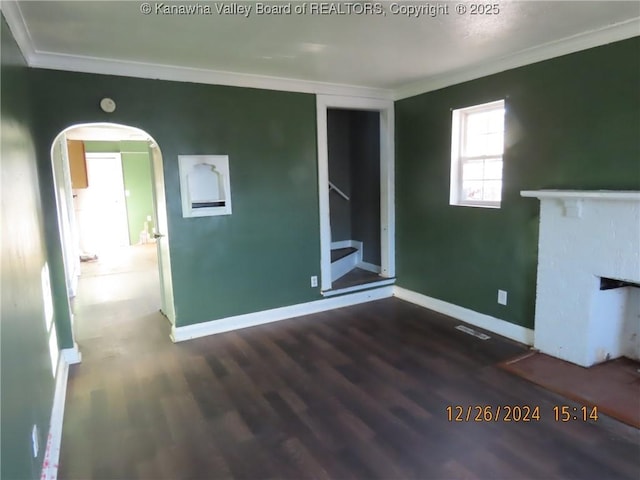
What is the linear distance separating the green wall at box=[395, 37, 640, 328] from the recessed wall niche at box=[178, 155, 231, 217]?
6.60 feet

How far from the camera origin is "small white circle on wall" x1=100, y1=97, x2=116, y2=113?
10.6 ft

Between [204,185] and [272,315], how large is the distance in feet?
4.79

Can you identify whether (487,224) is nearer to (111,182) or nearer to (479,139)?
(479,139)

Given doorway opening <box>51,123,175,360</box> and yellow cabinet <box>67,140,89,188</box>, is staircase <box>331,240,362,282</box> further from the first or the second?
yellow cabinet <box>67,140,89,188</box>

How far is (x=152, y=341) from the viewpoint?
3812 mm

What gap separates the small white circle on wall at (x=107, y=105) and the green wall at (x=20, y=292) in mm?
512

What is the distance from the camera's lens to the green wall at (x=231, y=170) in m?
3.22

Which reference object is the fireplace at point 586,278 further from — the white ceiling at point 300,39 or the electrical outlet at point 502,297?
the white ceiling at point 300,39

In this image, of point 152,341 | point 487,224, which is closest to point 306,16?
point 487,224

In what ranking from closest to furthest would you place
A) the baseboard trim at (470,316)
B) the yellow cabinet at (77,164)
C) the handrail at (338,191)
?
1. the baseboard trim at (470,316)
2. the handrail at (338,191)
3. the yellow cabinet at (77,164)

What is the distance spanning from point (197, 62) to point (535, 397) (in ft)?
11.4
